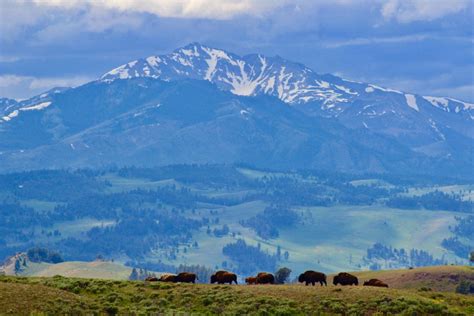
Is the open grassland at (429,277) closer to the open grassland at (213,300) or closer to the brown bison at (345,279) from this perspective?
the brown bison at (345,279)

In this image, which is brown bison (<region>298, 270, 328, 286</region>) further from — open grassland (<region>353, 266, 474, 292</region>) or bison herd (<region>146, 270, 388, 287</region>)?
open grassland (<region>353, 266, 474, 292</region>)

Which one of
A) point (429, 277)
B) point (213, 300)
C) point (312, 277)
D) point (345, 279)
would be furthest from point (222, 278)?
point (429, 277)

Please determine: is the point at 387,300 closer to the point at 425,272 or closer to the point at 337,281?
the point at 337,281

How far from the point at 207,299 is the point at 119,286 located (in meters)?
9.85

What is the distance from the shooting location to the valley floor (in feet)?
286

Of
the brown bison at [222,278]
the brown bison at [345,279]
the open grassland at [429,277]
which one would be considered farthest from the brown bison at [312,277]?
the open grassland at [429,277]

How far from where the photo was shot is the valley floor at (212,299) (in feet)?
286

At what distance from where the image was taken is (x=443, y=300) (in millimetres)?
96250

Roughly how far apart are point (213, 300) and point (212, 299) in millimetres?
167

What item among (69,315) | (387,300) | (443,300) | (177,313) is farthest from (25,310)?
(443,300)

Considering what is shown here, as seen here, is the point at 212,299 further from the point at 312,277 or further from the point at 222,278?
the point at 312,277

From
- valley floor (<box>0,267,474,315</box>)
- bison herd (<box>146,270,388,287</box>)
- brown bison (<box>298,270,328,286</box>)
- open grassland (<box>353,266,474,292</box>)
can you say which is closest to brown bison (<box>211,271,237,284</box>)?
bison herd (<box>146,270,388,287</box>)

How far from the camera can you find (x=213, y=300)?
9194 centimetres

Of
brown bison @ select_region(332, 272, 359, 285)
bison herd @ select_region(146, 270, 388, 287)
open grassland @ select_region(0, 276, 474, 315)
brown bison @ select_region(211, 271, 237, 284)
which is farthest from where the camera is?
brown bison @ select_region(211, 271, 237, 284)
